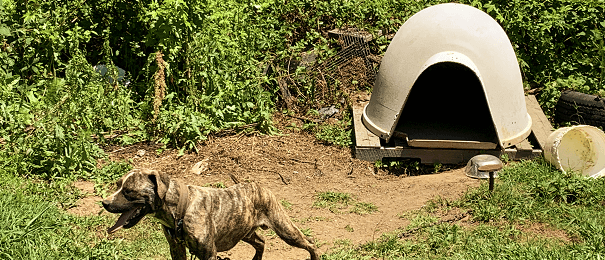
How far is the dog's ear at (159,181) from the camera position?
431 centimetres

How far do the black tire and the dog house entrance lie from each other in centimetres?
108

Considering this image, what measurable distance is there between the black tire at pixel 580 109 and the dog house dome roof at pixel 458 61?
88 centimetres

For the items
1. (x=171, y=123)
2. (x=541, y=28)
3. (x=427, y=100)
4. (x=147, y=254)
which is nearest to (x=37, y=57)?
(x=171, y=123)

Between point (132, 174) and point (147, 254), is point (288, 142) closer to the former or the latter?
point (147, 254)

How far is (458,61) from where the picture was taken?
7.61 meters

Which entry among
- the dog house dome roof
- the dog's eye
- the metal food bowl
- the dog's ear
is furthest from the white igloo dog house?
the dog's eye

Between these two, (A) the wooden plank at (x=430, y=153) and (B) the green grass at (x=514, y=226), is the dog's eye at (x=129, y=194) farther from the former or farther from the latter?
(A) the wooden plank at (x=430, y=153)

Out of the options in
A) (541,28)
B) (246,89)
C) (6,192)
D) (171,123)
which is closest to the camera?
(6,192)

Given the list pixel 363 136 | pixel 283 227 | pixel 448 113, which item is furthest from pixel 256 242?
pixel 448 113

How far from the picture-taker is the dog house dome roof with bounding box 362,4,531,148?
7719mm

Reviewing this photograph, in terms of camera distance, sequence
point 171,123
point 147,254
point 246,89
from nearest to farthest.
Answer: point 147,254 → point 171,123 → point 246,89

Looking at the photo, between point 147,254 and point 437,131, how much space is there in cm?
428

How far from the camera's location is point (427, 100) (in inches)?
373

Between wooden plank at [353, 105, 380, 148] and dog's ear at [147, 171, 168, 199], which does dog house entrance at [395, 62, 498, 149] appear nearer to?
wooden plank at [353, 105, 380, 148]
